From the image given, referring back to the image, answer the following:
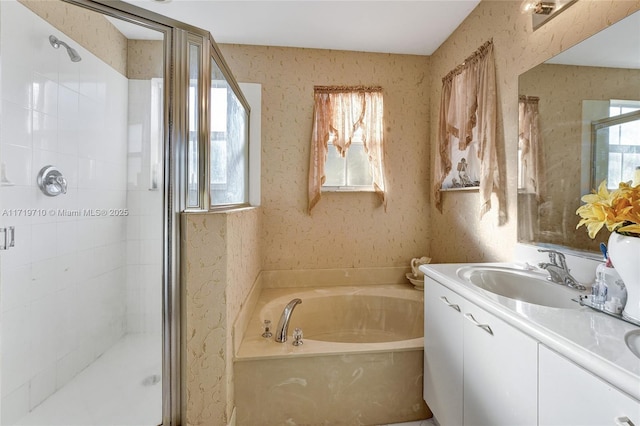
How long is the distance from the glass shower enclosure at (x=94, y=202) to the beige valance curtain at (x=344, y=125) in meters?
1.17

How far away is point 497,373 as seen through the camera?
3.05 feet

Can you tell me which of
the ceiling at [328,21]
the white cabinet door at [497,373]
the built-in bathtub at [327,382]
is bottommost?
the built-in bathtub at [327,382]

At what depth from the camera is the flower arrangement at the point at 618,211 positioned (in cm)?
78

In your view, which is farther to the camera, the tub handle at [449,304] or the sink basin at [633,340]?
the tub handle at [449,304]

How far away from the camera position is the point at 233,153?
6.25ft

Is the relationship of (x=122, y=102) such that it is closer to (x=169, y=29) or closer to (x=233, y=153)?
(x=169, y=29)

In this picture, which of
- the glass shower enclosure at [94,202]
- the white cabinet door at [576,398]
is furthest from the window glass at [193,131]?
the white cabinet door at [576,398]

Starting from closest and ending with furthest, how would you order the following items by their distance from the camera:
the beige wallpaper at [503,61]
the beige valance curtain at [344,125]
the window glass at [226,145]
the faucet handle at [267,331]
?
the beige wallpaper at [503,61] < the window glass at [226,145] < the faucet handle at [267,331] < the beige valance curtain at [344,125]

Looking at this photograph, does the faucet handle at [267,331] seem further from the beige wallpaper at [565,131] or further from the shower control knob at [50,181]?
the beige wallpaper at [565,131]

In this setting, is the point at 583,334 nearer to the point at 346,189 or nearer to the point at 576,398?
the point at 576,398

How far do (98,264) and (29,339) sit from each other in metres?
0.38

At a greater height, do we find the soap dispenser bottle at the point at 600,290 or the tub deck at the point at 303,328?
the soap dispenser bottle at the point at 600,290

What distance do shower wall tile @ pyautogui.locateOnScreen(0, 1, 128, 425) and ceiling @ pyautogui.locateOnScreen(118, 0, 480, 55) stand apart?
3.29ft

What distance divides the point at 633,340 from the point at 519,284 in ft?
2.10
